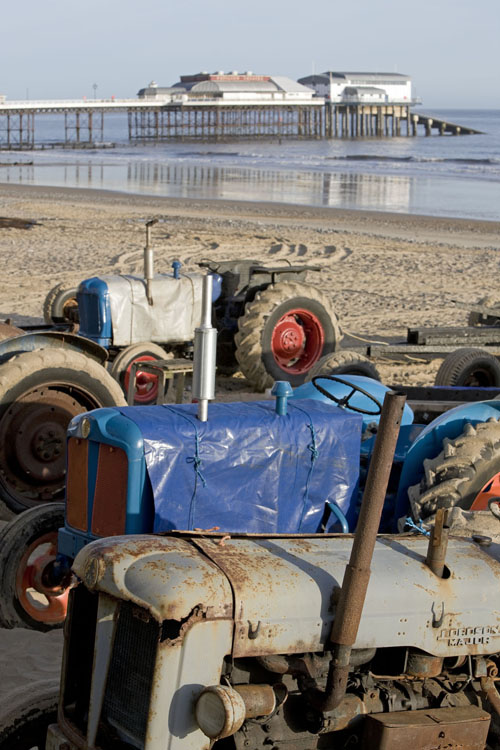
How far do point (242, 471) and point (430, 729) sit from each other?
169cm

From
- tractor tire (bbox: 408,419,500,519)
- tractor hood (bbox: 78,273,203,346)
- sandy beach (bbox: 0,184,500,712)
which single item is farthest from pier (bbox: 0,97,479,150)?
tractor tire (bbox: 408,419,500,519)

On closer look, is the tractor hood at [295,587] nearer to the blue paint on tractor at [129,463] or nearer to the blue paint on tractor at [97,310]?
the blue paint on tractor at [129,463]

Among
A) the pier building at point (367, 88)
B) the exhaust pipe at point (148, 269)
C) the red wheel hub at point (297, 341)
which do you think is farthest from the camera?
the pier building at point (367, 88)

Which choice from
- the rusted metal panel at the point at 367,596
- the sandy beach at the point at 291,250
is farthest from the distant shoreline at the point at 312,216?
the rusted metal panel at the point at 367,596

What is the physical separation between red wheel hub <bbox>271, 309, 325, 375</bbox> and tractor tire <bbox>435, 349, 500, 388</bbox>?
1492mm

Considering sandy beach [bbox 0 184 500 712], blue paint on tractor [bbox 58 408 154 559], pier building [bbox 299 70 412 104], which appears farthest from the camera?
pier building [bbox 299 70 412 104]

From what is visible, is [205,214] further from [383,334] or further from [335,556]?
[335,556]

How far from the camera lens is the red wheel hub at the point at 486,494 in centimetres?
485

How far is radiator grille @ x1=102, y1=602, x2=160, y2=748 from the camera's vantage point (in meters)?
3.02

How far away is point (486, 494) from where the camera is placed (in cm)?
487

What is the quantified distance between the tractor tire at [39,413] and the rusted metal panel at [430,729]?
3.82 m

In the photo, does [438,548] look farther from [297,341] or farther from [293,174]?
[293,174]

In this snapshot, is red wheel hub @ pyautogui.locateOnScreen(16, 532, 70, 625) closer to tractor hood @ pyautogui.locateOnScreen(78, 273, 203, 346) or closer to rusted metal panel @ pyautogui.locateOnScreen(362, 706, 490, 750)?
rusted metal panel @ pyautogui.locateOnScreen(362, 706, 490, 750)

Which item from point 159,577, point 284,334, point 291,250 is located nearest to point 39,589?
point 159,577
